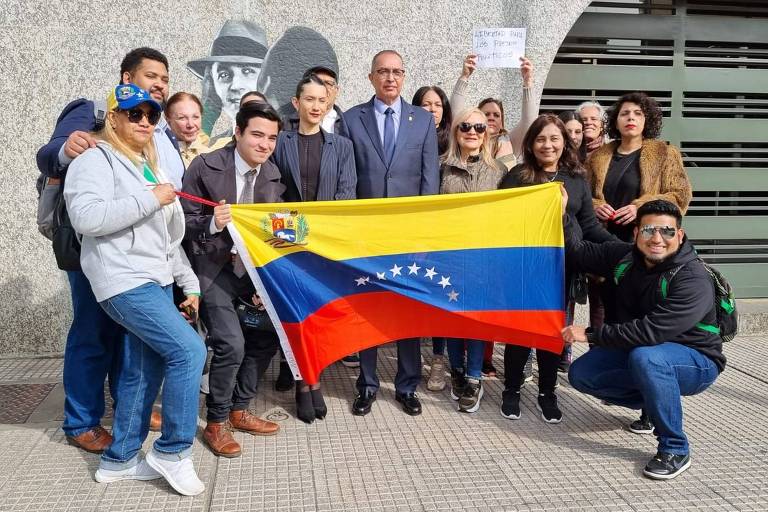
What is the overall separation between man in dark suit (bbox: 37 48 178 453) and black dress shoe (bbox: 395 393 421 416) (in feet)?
5.83

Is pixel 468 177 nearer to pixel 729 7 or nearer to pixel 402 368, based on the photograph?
pixel 402 368

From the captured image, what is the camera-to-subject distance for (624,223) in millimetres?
4598

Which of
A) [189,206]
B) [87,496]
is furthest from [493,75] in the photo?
[87,496]

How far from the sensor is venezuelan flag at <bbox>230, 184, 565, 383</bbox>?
3887mm

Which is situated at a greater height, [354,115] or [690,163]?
[354,115]

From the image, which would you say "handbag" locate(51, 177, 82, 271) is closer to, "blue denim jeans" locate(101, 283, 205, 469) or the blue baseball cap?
"blue denim jeans" locate(101, 283, 205, 469)

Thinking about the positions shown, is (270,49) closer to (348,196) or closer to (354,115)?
(354,115)

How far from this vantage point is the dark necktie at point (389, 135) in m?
4.27

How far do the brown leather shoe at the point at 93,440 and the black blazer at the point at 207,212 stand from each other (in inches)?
38.5

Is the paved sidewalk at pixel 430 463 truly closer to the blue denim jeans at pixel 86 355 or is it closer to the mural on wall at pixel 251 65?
the blue denim jeans at pixel 86 355

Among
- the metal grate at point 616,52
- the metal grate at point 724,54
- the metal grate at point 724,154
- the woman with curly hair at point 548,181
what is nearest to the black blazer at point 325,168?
the woman with curly hair at point 548,181

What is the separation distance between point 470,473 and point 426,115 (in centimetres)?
228

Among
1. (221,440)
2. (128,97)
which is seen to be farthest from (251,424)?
(128,97)

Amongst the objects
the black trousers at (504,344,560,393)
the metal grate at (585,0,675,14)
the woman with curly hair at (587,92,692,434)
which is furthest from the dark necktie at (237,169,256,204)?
the metal grate at (585,0,675,14)
